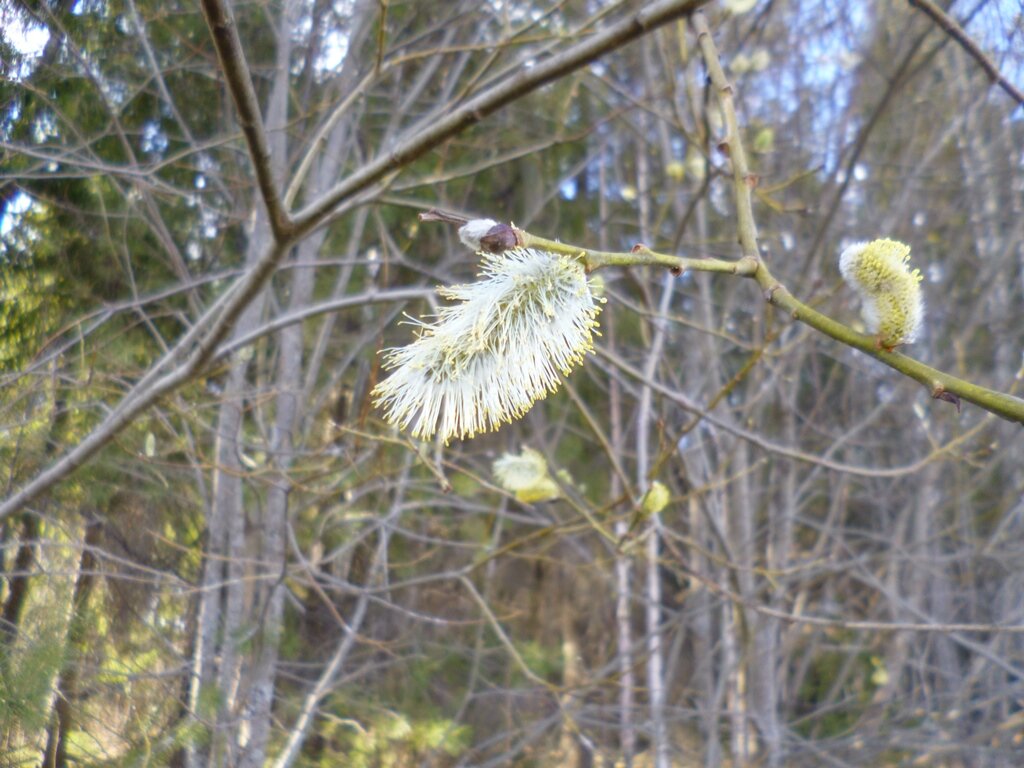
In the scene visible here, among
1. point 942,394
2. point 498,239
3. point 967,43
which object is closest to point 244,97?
point 498,239

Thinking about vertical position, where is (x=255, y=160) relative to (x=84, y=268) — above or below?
below

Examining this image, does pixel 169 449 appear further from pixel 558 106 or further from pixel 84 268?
pixel 558 106

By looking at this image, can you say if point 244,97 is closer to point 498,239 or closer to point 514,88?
point 514,88

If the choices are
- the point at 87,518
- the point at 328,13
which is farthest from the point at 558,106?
the point at 87,518

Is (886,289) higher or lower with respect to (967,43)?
lower

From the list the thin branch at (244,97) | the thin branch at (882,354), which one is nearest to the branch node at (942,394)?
the thin branch at (882,354)

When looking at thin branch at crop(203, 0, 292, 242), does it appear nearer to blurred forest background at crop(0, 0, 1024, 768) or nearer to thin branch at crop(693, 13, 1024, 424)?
blurred forest background at crop(0, 0, 1024, 768)
